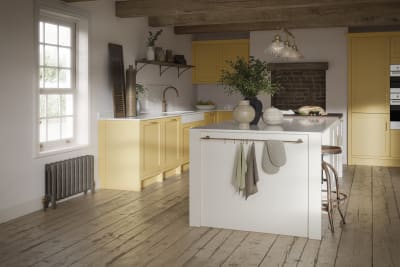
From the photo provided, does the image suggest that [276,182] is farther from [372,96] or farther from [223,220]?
[372,96]

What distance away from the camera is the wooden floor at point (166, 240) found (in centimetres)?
383

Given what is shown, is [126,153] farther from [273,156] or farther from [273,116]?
[273,156]

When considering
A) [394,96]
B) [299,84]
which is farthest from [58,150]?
[394,96]

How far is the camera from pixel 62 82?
6070mm

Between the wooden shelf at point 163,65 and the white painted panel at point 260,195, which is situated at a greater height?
the wooden shelf at point 163,65

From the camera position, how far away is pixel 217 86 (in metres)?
10.3

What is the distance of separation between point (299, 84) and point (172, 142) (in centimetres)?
324

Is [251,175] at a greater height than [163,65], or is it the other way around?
[163,65]

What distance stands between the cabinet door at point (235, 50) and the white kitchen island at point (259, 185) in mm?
5187

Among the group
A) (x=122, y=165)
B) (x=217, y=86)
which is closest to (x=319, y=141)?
(x=122, y=165)

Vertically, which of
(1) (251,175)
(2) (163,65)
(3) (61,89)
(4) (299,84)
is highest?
(2) (163,65)

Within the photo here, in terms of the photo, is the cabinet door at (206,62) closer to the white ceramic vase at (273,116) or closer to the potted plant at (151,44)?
the potted plant at (151,44)

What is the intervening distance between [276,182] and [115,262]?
1.59 m

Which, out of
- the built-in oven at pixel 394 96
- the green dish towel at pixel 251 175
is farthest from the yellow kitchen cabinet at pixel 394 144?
the green dish towel at pixel 251 175
